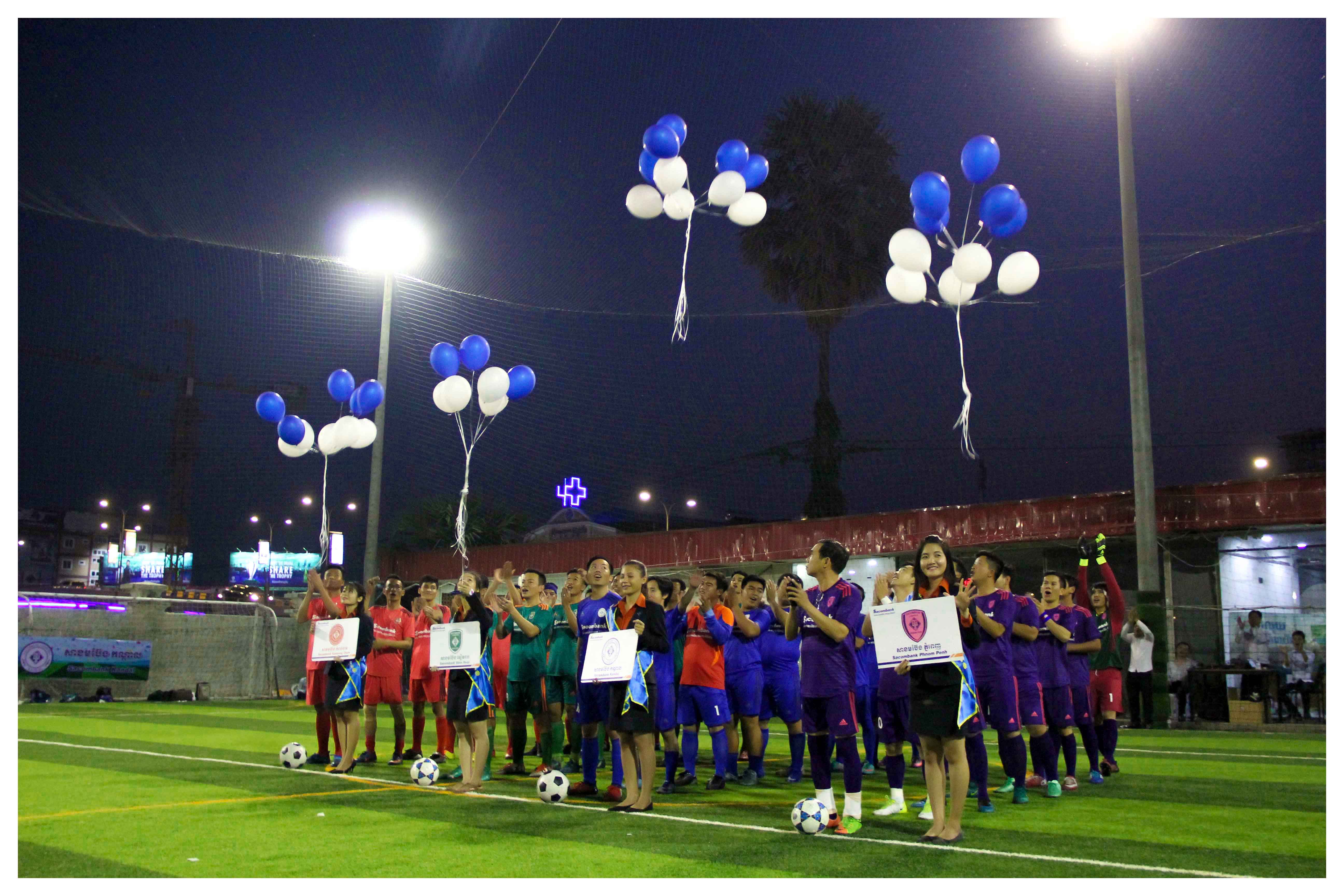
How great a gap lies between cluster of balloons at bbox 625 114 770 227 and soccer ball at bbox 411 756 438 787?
756 centimetres

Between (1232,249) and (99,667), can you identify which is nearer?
(1232,249)

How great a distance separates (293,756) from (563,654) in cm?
268

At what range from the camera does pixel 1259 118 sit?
1602cm

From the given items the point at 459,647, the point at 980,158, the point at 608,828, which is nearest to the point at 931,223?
the point at 980,158

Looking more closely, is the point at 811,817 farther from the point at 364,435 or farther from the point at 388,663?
the point at 364,435

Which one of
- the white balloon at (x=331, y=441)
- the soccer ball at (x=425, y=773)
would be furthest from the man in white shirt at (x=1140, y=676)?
the white balloon at (x=331, y=441)

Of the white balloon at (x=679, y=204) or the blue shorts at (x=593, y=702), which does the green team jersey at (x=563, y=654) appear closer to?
the blue shorts at (x=593, y=702)

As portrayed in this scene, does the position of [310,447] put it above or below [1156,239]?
below

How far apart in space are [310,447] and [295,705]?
798 cm

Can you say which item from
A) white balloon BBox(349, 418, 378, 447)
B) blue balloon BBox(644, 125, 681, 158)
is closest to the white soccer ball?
white balloon BBox(349, 418, 378, 447)

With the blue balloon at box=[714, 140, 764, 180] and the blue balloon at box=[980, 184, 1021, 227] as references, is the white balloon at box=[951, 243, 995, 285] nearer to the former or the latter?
the blue balloon at box=[980, 184, 1021, 227]

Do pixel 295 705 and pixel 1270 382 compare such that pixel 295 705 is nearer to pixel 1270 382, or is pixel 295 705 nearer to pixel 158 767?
pixel 158 767

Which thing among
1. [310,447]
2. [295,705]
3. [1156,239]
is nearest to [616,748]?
[310,447]

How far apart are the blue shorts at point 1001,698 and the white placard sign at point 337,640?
533 centimetres
